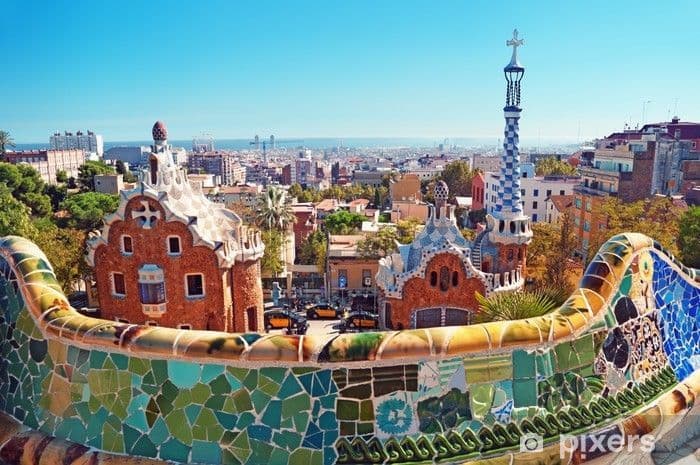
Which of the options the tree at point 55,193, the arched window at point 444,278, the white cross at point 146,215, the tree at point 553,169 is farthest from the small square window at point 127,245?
the tree at point 553,169

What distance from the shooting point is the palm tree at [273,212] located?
40.2 metres

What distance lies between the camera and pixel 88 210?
170 ft

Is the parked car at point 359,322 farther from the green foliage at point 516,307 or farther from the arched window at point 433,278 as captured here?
the green foliage at point 516,307

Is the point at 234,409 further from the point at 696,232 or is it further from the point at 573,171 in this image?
the point at 573,171

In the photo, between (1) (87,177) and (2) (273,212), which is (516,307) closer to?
(2) (273,212)

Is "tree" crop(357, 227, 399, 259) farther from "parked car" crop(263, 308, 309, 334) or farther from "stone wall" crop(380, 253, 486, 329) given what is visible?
"stone wall" crop(380, 253, 486, 329)

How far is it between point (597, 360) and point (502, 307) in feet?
13.4

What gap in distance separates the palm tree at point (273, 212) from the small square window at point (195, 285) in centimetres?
2038

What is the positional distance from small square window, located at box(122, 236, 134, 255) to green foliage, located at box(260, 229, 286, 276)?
571 inches

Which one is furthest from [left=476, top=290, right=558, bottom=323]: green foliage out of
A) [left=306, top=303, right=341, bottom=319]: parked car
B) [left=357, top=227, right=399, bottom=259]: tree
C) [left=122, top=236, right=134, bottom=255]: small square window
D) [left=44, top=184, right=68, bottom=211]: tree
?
[left=44, top=184, right=68, bottom=211]: tree

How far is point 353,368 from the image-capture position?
529cm

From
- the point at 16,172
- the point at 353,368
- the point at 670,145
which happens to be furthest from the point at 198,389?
the point at 16,172

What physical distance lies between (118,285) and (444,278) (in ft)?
37.9

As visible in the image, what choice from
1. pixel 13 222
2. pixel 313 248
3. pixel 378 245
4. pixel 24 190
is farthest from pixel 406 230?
pixel 24 190
